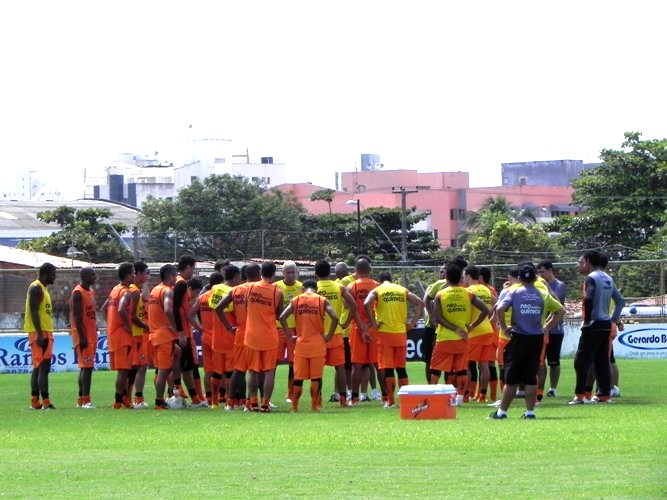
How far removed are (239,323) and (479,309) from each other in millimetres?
3358

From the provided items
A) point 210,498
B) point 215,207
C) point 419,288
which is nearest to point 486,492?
point 210,498

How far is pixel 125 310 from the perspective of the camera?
18.9 m

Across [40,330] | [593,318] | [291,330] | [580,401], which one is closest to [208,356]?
[291,330]

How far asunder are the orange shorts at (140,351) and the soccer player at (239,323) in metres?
1.43

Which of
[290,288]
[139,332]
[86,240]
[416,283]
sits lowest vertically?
[139,332]

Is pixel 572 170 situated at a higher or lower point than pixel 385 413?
higher

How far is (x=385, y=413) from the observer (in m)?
17.2

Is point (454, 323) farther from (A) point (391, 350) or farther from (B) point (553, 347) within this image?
(B) point (553, 347)

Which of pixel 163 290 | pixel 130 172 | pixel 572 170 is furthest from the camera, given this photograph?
pixel 130 172

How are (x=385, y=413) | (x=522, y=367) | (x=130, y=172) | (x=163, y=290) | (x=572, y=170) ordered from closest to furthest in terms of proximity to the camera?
(x=522, y=367)
(x=385, y=413)
(x=163, y=290)
(x=572, y=170)
(x=130, y=172)

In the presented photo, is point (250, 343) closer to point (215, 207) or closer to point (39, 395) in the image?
point (39, 395)

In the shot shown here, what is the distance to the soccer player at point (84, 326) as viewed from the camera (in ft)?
61.8

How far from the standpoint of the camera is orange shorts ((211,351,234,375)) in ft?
62.4

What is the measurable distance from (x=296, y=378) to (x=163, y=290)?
2359 mm
